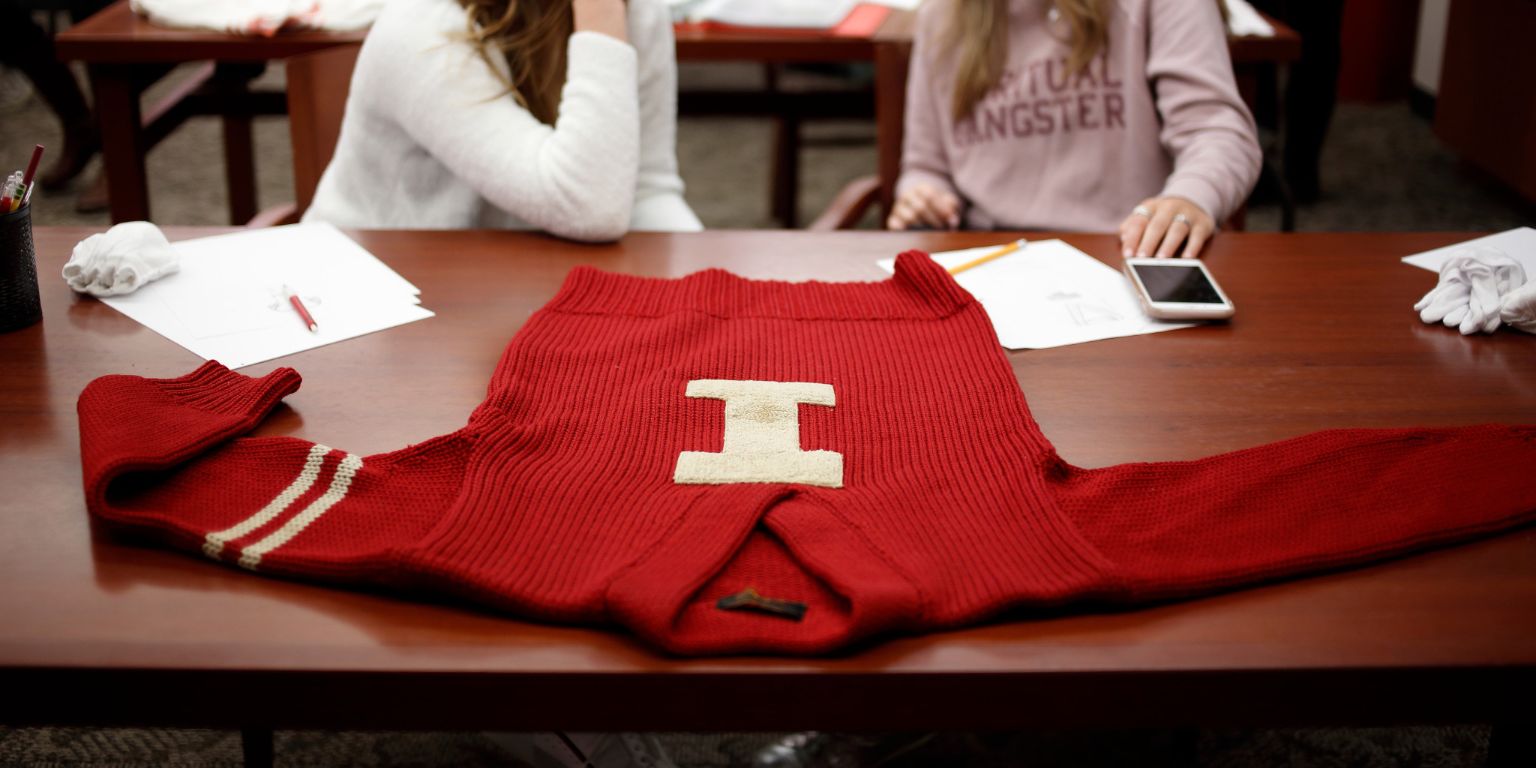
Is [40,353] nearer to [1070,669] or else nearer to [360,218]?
[360,218]

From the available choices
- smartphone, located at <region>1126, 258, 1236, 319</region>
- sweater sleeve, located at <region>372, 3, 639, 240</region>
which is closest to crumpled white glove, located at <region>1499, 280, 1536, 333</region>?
smartphone, located at <region>1126, 258, 1236, 319</region>

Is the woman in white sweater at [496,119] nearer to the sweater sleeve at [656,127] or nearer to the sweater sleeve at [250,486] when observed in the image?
the sweater sleeve at [656,127]

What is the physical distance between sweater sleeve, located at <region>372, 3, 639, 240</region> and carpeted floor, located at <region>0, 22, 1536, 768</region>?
0.67 meters

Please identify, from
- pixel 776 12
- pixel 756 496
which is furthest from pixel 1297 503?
pixel 776 12

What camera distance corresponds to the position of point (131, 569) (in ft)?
2.39

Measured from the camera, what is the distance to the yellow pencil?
124cm

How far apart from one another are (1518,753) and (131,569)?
96 cm

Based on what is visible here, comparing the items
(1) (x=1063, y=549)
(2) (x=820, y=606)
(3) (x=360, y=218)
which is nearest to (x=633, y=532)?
(2) (x=820, y=606)

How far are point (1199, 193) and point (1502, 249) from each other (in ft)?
1.08

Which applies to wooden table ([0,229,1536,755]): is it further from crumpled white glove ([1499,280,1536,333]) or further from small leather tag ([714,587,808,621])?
crumpled white glove ([1499,280,1536,333])

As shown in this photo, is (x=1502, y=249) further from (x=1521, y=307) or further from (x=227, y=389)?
(x=227, y=389)

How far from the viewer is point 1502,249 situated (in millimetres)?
1210

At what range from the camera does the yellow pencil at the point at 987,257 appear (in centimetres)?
124

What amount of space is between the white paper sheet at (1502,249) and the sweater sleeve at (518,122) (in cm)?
84
